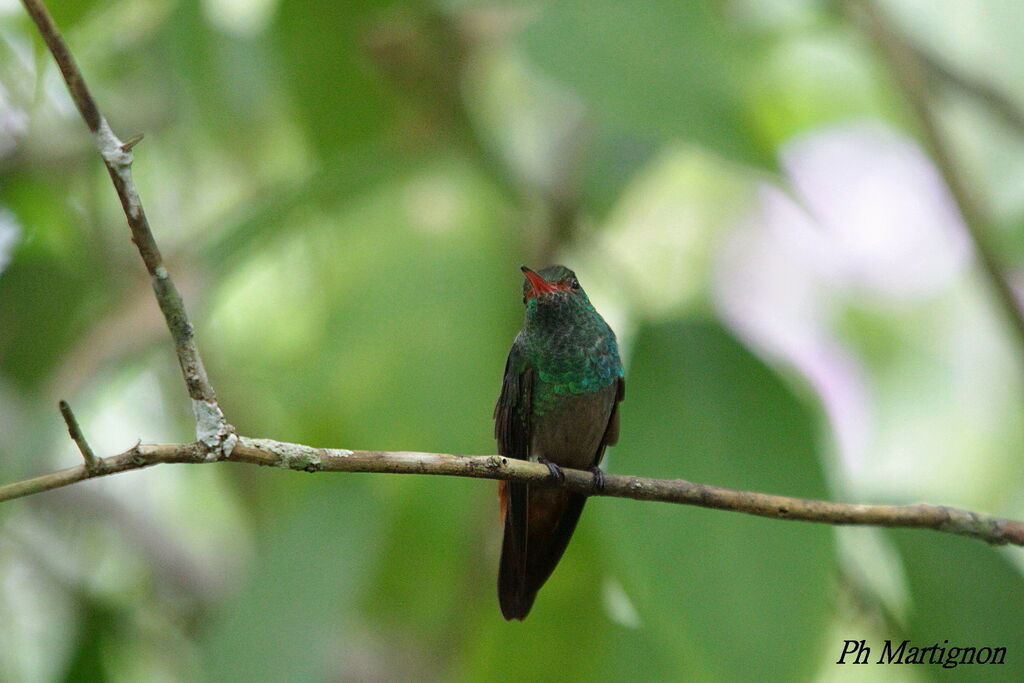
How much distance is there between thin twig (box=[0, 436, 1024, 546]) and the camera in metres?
0.99

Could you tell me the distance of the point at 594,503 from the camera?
1.76 meters

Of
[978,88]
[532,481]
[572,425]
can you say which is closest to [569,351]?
[572,425]

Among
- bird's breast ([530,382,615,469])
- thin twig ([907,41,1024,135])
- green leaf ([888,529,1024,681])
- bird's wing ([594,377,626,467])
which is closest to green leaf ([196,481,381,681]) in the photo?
bird's breast ([530,382,615,469])

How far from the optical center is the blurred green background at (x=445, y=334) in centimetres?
174

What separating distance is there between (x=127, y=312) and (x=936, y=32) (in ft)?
9.73

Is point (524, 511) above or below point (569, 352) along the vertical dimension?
below

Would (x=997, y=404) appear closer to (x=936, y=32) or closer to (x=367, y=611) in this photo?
(x=936, y=32)

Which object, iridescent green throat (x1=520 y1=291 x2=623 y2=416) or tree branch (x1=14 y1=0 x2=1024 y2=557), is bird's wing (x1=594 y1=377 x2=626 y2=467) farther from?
tree branch (x1=14 y1=0 x2=1024 y2=557)

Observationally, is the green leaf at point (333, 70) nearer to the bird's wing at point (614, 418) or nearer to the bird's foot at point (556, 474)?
the bird's wing at point (614, 418)

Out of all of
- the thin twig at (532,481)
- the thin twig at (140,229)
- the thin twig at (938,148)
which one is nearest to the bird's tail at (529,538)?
the thin twig at (532,481)

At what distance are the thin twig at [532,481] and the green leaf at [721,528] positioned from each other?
0.65 ft

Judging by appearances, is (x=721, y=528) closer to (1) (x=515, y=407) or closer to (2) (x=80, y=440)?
(1) (x=515, y=407)

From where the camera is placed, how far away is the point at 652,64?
1.74 metres

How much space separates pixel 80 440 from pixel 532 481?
580 millimetres
